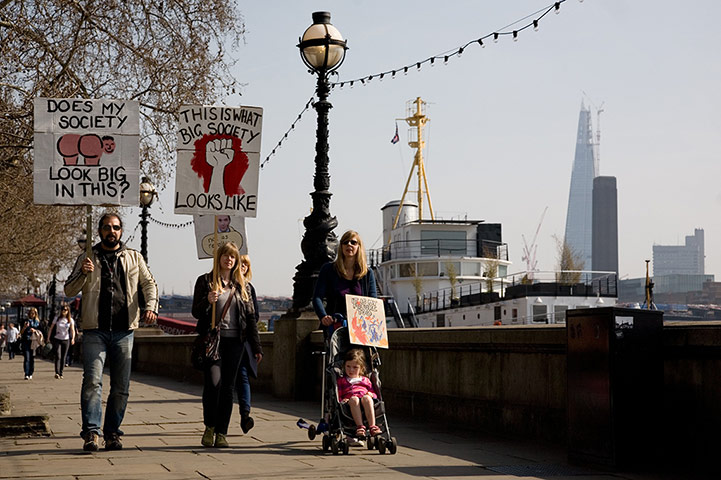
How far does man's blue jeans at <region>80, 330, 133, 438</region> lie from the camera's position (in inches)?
333

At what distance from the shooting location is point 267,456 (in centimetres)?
832

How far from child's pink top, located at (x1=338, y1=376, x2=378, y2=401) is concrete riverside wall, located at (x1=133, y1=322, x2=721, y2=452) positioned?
158 centimetres

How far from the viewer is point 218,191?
10.5 meters

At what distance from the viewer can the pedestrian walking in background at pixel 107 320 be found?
27.8 feet

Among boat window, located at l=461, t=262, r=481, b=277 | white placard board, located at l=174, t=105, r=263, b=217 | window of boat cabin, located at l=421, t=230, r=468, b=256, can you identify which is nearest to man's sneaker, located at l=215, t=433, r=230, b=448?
white placard board, located at l=174, t=105, r=263, b=217

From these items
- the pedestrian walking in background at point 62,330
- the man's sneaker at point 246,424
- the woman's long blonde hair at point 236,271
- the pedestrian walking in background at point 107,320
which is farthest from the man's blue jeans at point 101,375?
the pedestrian walking in background at point 62,330

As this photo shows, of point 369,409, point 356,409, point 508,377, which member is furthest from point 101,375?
point 508,377

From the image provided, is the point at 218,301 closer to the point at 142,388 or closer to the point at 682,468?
the point at 682,468

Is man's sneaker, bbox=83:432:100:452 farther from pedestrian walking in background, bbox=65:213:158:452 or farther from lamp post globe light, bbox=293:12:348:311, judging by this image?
lamp post globe light, bbox=293:12:348:311

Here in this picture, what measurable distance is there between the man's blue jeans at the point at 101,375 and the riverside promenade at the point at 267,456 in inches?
10.2

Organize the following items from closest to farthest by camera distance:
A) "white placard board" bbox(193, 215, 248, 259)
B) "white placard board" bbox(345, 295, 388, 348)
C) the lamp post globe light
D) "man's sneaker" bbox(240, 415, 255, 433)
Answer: "white placard board" bbox(345, 295, 388, 348) → "man's sneaker" bbox(240, 415, 255, 433) → the lamp post globe light → "white placard board" bbox(193, 215, 248, 259)

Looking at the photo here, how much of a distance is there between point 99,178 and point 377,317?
2787 mm

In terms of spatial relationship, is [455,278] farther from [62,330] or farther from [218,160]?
[218,160]

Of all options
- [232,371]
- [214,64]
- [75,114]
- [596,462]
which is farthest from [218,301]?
[214,64]
